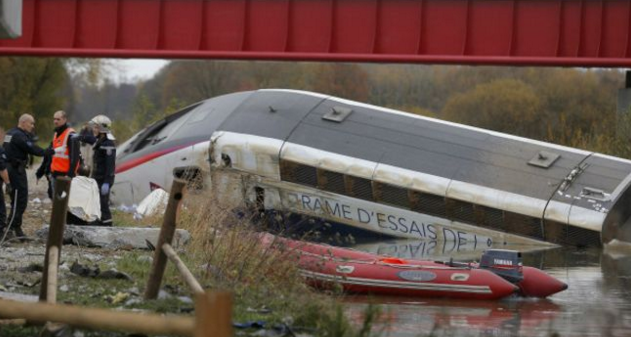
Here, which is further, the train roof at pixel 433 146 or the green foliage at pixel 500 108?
the green foliage at pixel 500 108

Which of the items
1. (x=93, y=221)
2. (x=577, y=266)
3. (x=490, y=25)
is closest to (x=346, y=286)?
(x=93, y=221)

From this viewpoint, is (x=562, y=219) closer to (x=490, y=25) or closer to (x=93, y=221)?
(x=490, y=25)

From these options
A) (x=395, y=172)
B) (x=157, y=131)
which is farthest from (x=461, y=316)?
(x=157, y=131)

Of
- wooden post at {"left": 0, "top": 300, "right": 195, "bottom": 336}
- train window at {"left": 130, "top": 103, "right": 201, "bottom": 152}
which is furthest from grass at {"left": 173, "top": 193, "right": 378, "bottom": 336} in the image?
train window at {"left": 130, "top": 103, "right": 201, "bottom": 152}

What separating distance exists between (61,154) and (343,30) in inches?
379

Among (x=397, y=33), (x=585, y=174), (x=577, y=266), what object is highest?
(x=397, y=33)

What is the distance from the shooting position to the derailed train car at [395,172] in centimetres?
2578

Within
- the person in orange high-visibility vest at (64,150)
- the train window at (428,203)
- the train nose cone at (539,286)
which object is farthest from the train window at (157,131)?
the train nose cone at (539,286)

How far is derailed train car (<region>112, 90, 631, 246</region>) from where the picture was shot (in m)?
25.8

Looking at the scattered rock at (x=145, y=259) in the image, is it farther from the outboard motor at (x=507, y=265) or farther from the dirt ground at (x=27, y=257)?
the outboard motor at (x=507, y=265)

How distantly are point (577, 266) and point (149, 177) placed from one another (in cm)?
1112

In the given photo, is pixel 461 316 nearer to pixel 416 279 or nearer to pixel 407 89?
pixel 416 279

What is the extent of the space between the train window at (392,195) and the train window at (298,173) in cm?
145

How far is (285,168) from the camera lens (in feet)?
90.0
